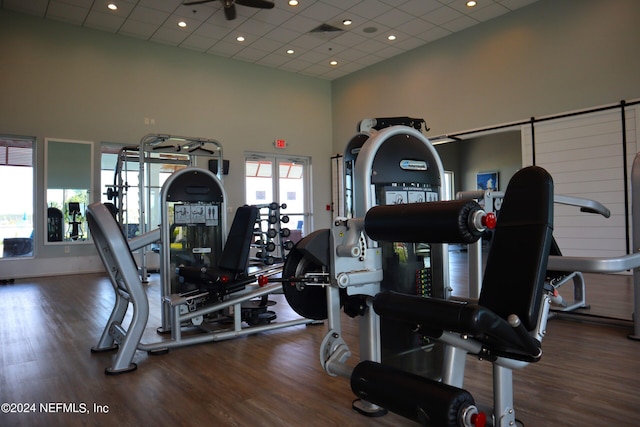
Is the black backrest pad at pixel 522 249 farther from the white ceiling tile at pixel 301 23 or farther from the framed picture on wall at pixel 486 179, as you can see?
the framed picture on wall at pixel 486 179

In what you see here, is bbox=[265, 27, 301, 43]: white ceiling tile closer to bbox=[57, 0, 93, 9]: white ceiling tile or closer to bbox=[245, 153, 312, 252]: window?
bbox=[245, 153, 312, 252]: window

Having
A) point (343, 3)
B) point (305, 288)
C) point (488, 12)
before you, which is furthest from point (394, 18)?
point (305, 288)

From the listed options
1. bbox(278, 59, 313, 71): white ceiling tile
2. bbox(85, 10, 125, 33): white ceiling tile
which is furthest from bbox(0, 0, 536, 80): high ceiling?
bbox(278, 59, 313, 71): white ceiling tile

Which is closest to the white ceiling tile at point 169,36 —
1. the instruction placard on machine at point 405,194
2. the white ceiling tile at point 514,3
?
the white ceiling tile at point 514,3

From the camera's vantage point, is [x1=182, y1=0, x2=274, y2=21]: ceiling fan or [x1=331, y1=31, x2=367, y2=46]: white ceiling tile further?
[x1=331, y1=31, x2=367, y2=46]: white ceiling tile

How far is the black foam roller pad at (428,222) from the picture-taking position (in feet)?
4.32

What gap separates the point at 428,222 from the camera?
137cm

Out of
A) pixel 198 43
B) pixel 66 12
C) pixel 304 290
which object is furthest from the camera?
pixel 198 43

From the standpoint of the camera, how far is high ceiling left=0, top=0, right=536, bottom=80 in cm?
644

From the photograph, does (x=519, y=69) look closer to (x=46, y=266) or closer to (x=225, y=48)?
(x=225, y=48)

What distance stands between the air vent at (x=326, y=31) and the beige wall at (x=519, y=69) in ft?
5.33

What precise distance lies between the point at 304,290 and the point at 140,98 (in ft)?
22.5

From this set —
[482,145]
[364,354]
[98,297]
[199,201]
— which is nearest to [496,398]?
[364,354]

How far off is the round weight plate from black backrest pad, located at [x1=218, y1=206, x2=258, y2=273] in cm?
140
